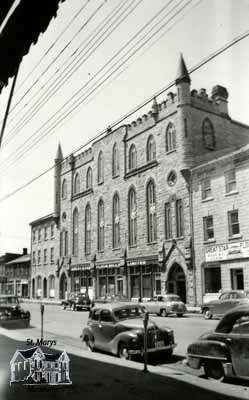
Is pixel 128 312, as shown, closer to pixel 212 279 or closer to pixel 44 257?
pixel 212 279

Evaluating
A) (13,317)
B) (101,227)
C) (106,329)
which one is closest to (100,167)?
(101,227)

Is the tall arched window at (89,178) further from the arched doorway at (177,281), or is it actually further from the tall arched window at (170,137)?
the arched doorway at (177,281)

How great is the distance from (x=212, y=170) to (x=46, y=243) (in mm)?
33459

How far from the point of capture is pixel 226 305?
2206cm

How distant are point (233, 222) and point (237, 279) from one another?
394 centimetres

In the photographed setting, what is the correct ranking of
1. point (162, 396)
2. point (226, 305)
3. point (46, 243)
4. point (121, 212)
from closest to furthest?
point (162, 396) → point (226, 305) → point (121, 212) → point (46, 243)

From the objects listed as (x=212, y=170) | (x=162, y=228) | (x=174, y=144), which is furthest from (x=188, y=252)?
(x=174, y=144)

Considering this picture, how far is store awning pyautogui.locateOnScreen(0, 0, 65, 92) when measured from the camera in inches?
182

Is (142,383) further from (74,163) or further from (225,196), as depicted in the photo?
(74,163)

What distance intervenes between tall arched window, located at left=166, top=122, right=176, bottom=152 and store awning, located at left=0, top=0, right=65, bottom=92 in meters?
31.1

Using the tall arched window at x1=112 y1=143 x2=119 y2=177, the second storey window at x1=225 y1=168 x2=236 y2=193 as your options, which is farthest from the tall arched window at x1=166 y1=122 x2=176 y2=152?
the tall arched window at x1=112 y1=143 x2=119 y2=177

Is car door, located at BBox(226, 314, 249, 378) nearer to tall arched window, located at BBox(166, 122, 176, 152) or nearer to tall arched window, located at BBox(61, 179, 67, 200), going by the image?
tall arched window, located at BBox(166, 122, 176, 152)

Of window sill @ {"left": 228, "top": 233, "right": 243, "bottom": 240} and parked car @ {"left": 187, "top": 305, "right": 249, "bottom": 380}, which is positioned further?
window sill @ {"left": 228, "top": 233, "right": 243, "bottom": 240}

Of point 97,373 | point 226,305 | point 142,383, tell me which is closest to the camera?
point 142,383
